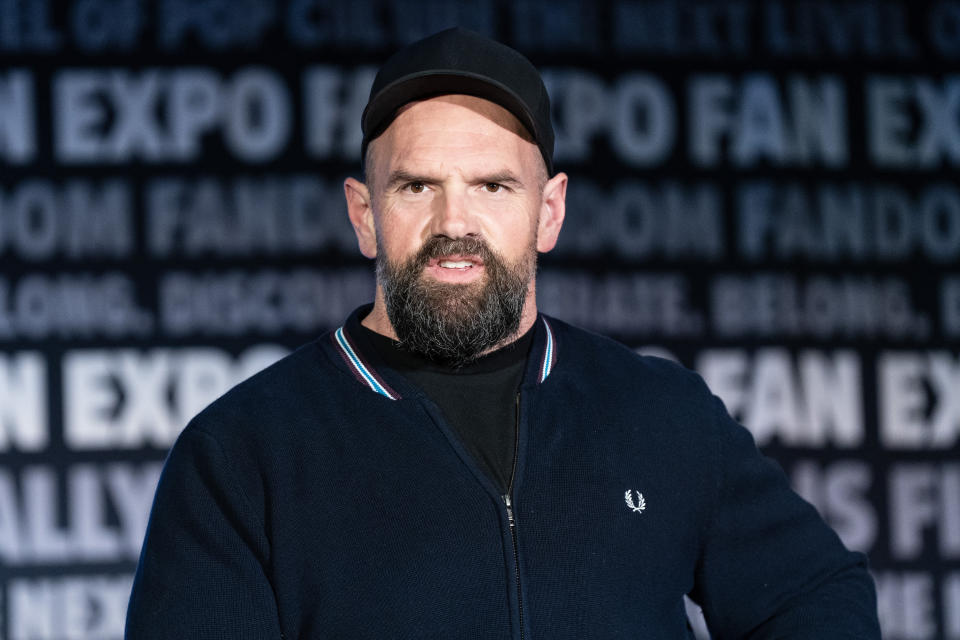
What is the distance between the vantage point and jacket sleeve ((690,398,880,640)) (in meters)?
1.34

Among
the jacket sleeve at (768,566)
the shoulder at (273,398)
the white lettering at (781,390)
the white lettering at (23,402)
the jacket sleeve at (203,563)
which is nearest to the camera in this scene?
the jacket sleeve at (203,563)

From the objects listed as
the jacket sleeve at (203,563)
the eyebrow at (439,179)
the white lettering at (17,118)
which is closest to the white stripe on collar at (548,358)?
the eyebrow at (439,179)

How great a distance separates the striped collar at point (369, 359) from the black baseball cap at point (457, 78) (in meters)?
0.26

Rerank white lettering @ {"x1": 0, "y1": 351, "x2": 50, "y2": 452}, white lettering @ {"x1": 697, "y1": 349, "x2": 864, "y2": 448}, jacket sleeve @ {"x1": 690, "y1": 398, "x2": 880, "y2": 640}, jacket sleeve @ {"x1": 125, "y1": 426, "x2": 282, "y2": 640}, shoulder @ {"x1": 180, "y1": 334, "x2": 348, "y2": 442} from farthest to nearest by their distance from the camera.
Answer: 1. white lettering @ {"x1": 697, "y1": 349, "x2": 864, "y2": 448}
2. white lettering @ {"x1": 0, "y1": 351, "x2": 50, "y2": 452}
3. jacket sleeve @ {"x1": 690, "y1": 398, "x2": 880, "y2": 640}
4. shoulder @ {"x1": 180, "y1": 334, "x2": 348, "y2": 442}
5. jacket sleeve @ {"x1": 125, "y1": 426, "x2": 282, "y2": 640}

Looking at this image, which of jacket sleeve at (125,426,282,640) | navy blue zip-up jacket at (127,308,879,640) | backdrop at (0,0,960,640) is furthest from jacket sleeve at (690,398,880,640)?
backdrop at (0,0,960,640)

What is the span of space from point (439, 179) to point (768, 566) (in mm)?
644

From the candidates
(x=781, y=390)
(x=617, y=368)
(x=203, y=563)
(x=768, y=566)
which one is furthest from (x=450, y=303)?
(x=781, y=390)

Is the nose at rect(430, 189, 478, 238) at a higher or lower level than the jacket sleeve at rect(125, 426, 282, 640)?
higher

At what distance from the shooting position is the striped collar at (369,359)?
1307 millimetres

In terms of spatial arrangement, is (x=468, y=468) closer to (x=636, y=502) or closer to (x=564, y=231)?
(x=636, y=502)

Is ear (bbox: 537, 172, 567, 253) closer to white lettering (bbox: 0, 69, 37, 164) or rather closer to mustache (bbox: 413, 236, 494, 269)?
mustache (bbox: 413, 236, 494, 269)

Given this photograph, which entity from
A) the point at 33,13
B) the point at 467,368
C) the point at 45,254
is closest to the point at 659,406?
the point at 467,368

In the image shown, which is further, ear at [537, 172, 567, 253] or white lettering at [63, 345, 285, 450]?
white lettering at [63, 345, 285, 450]

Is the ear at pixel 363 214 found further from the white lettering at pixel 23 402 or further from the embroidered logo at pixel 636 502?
the white lettering at pixel 23 402
